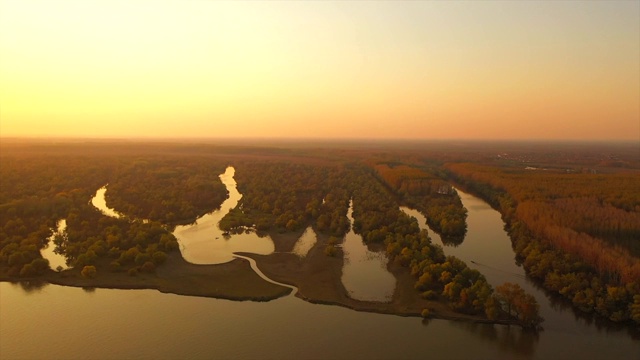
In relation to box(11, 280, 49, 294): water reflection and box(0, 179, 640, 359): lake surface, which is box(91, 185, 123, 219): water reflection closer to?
box(11, 280, 49, 294): water reflection

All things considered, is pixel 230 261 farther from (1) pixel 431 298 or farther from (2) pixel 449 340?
(2) pixel 449 340

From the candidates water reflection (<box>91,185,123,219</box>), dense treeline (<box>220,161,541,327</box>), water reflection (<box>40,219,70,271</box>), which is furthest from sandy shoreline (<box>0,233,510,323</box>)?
water reflection (<box>91,185,123,219</box>)

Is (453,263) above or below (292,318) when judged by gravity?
above

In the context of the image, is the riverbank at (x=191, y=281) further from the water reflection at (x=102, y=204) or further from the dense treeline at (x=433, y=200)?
the dense treeline at (x=433, y=200)

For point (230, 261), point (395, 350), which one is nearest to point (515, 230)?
point (395, 350)

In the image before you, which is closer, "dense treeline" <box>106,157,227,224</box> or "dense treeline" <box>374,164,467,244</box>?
"dense treeline" <box>374,164,467,244</box>

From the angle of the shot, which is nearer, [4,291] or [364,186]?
[4,291]
